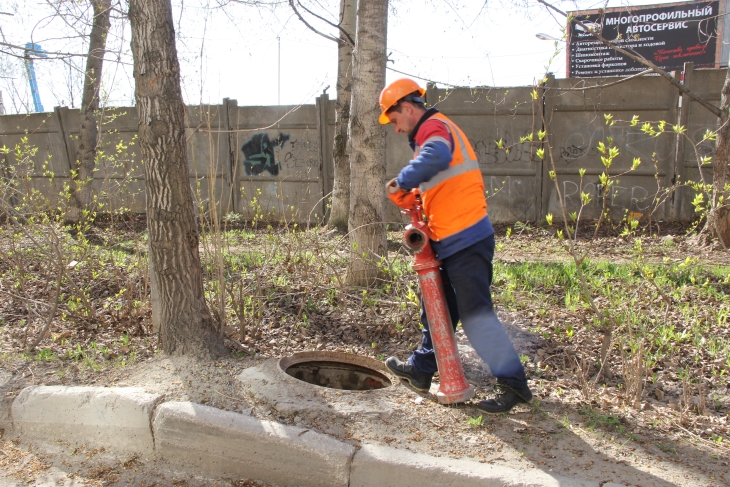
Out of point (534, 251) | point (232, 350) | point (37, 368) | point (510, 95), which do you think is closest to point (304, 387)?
point (232, 350)

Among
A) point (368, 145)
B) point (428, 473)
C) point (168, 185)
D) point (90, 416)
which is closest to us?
point (428, 473)

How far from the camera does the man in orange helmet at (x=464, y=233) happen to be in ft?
10.3

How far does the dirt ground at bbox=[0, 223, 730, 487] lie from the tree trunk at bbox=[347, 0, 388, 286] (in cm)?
115

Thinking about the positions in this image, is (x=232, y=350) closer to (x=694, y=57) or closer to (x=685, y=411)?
(x=685, y=411)

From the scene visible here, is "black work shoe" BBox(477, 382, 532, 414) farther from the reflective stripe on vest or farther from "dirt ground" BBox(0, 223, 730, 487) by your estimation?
the reflective stripe on vest

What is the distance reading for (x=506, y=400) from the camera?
318cm

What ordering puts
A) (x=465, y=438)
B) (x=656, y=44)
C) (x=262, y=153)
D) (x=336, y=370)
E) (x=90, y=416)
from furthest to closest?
(x=656, y=44) < (x=262, y=153) < (x=336, y=370) < (x=90, y=416) < (x=465, y=438)

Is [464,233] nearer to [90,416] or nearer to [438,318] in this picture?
[438,318]

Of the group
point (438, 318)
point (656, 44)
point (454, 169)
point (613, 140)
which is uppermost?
point (656, 44)

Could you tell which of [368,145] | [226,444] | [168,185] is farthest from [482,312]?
[368,145]

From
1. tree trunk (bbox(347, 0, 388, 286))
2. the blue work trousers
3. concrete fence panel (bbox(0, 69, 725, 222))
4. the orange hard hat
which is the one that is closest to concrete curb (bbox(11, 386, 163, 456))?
the blue work trousers

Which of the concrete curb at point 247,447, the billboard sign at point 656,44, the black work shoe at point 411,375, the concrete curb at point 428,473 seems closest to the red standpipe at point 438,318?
the black work shoe at point 411,375

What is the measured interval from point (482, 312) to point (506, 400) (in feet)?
1.63

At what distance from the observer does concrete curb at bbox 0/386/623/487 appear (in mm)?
2695
